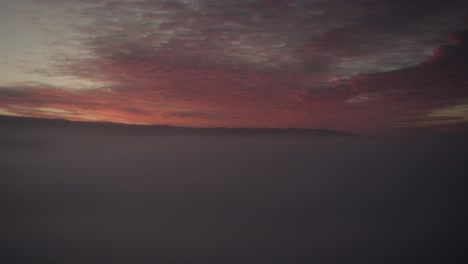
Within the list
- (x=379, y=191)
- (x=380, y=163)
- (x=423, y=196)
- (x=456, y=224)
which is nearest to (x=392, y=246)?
(x=456, y=224)

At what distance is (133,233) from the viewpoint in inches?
805

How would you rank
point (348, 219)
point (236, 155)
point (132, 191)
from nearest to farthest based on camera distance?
point (348, 219)
point (132, 191)
point (236, 155)

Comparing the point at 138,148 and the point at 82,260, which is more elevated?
the point at 138,148

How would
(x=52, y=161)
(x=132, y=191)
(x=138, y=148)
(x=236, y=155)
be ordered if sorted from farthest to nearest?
(x=236, y=155) < (x=138, y=148) < (x=52, y=161) < (x=132, y=191)

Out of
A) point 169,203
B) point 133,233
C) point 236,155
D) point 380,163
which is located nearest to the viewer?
point 133,233

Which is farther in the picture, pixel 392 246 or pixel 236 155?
pixel 236 155

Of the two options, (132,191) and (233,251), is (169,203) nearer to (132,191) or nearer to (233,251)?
(132,191)

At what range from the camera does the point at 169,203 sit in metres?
31.1

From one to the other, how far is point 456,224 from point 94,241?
27.2 m

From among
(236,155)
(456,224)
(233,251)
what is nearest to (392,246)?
(456,224)

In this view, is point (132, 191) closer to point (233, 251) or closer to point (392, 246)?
point (233, 251)

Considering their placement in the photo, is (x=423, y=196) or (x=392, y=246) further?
(x=423, y=196)

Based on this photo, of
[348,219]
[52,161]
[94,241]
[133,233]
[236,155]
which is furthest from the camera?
[236,155]

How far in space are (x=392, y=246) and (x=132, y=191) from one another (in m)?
29.1
